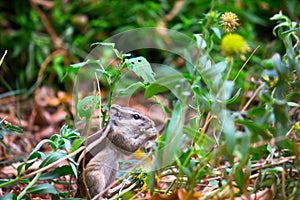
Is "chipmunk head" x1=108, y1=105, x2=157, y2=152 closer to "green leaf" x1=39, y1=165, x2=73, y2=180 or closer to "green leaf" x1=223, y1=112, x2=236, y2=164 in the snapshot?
"green leaf" x1=39, y1=165, x2=73, y2=180

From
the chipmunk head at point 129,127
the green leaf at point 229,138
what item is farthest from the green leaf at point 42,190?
the green leaf at point 229,138

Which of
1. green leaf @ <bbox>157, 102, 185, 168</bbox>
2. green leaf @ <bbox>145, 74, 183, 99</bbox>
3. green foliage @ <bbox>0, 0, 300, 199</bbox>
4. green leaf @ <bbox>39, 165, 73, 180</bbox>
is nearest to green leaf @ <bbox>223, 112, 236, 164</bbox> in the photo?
green foliage @ <bbox>0, 0, 300, 199</bbox>

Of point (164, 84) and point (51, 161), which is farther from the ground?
point (164, 84)

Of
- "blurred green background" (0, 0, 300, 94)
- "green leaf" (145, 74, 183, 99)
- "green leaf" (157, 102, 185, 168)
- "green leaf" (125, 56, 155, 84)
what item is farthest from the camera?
"blurred green background" (0, 0, 300, 94)

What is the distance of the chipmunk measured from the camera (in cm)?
189

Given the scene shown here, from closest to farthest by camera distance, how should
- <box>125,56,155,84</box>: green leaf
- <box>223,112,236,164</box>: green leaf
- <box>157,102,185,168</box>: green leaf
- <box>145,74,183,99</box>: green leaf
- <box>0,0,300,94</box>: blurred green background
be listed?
<box>223,112,236,164</box>: green leaf
<box>157,102,185,168</box>: green leaf
<box>145,74,183,99</box>: green leaf
<box>125,56,155,84</box>: green leaf
<box>0,0,300,94</box>: blurred green background

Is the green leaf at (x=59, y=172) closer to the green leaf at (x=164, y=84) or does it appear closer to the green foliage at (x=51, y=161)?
the green foliage at (x=51, y=161)

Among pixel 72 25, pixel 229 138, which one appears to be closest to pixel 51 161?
pixel 229 138

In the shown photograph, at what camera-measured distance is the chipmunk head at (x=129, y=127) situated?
1890 mm

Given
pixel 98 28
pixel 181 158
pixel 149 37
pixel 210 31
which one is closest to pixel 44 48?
pixel 98 28

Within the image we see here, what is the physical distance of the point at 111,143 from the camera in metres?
1.92

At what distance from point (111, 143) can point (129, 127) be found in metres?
0.08

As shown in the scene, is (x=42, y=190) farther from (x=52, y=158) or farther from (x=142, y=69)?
(x=142, y=69)

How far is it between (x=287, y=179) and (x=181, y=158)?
1.18 feet
